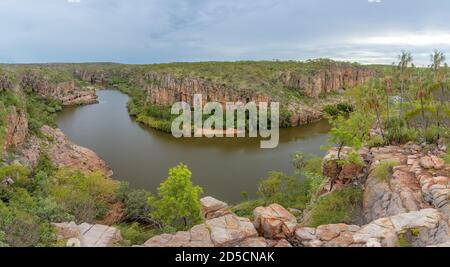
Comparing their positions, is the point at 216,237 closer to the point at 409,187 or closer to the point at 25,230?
the point at 25,230

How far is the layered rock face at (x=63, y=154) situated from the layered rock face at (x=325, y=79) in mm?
46284

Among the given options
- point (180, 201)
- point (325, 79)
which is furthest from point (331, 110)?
point (180, 201)

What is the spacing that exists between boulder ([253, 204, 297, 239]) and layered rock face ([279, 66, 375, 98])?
2333 inches

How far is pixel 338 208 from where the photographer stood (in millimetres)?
13508

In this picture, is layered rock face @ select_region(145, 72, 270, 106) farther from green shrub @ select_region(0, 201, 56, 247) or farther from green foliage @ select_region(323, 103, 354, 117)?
green shrub @ select_region(0, 201, 56, 247)

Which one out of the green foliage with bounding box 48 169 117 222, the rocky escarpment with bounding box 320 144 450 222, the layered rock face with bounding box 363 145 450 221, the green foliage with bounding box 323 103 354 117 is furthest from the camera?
the green foliage with bounding box 323 103 354 117

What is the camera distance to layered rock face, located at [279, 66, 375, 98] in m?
69.2

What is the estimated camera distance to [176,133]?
154ft

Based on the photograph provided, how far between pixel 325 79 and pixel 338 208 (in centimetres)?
6664

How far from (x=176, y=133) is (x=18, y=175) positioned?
1083 inches

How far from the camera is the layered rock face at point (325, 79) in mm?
69250

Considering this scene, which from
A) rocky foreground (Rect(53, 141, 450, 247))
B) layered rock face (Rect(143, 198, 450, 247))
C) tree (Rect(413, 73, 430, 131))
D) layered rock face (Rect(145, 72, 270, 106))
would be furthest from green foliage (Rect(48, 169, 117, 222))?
layered rock face (Rect(145, 72, 270, 106))

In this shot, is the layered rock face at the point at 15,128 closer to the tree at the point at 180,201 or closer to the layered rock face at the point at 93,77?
the tree at the point at 180,201

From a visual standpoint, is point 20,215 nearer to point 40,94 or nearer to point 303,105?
point 303,105
